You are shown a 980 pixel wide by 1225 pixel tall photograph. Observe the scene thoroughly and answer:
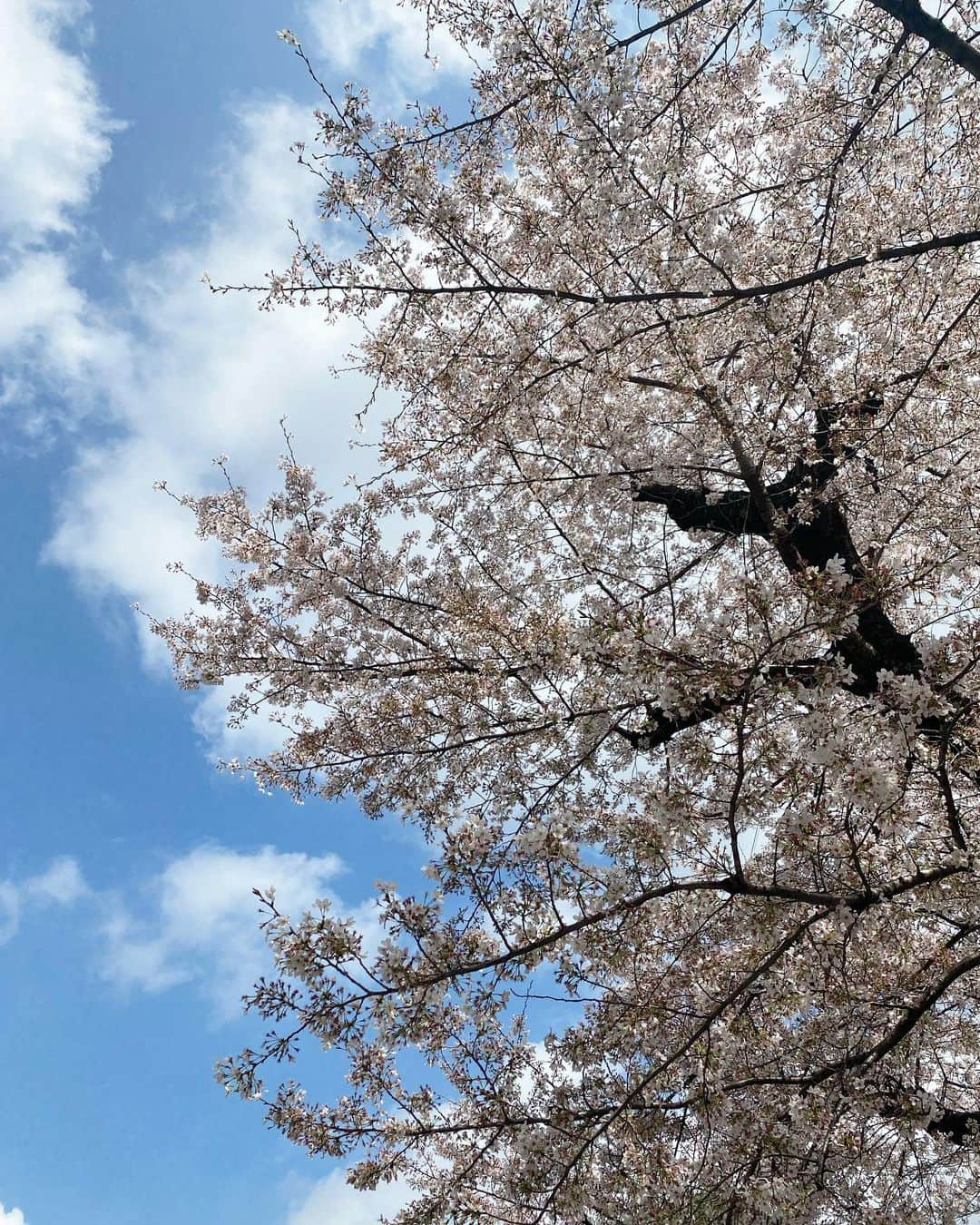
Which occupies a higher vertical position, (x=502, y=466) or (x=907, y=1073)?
(x=502, y=466)

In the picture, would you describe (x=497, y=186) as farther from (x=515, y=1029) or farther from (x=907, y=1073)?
(x=907, y=1073)

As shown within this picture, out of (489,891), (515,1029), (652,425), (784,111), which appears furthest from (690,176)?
(515,1029)

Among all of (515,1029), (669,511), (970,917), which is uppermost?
(669,511)

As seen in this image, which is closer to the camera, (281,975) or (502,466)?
(281,975)

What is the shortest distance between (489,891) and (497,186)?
4557 mm

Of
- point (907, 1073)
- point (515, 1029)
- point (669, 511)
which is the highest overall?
point (669, 511)

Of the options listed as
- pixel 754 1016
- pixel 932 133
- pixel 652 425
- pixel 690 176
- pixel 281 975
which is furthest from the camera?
pixel 652 425

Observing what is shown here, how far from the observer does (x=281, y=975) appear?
10.5ft

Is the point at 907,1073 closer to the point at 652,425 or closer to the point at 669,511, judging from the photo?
the point at 669,511

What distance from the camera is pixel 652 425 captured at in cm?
683

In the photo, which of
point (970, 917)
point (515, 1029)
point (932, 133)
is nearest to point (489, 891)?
point (515, 1029)

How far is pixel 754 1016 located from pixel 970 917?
4.66 feet

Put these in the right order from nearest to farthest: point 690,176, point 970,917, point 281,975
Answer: point 281,975, point 970,917, point 690,176

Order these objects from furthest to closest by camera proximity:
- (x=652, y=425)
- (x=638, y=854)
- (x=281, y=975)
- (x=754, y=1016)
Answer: (x=652, y=425)
(x=754, y=1016)
(x=638, y=854)
(x=281, y=975)
